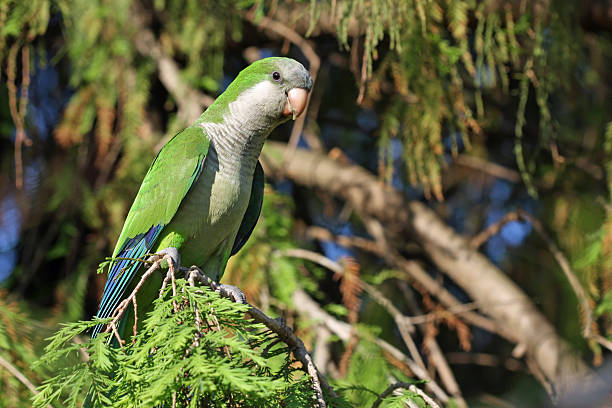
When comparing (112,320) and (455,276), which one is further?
(455,276)

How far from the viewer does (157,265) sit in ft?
6.13

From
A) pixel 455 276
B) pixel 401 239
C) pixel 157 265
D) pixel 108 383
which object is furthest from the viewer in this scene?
pixel 401 239

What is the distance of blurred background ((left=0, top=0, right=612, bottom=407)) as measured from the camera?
123 inches

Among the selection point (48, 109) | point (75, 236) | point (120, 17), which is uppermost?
point (120, 17)

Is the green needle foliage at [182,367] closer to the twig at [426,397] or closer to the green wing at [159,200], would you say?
the twig at [426,397]

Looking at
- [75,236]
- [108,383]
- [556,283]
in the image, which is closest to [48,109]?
[75,236]

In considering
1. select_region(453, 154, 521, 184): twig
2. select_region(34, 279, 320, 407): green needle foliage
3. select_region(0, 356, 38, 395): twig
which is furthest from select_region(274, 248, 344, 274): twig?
select_region(34, 279, 320, 407): green needle foliage

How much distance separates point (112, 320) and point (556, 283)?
3958mm

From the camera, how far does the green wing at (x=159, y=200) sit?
2.49 m

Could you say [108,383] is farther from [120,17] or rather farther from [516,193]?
[516,193]

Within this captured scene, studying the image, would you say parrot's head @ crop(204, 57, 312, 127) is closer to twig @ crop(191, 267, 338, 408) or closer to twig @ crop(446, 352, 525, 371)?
twig @ crop(191, 267, 338, 408)

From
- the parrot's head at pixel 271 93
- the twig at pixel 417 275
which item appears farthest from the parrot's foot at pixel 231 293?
the twig at pixel 417 275

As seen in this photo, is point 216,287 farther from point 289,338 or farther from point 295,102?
point 295,102

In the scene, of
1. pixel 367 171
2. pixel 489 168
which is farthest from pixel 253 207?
pixel 489 168
